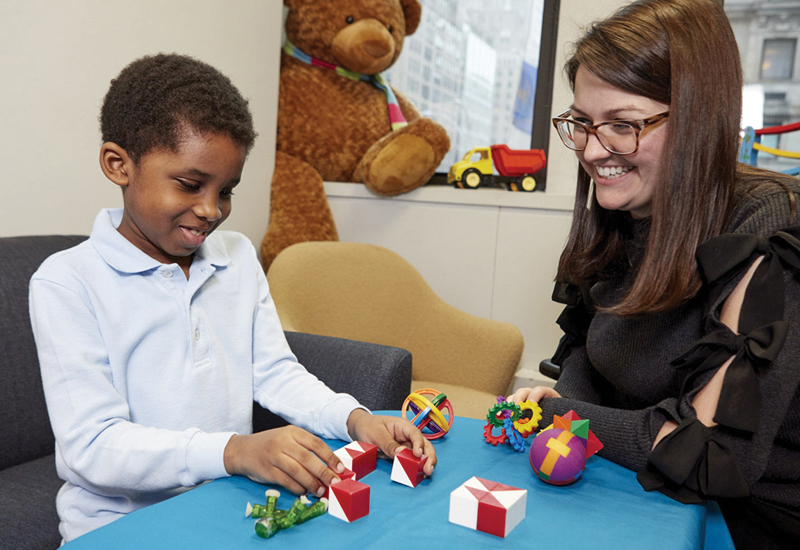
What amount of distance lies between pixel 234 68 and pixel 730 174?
1.81 metres

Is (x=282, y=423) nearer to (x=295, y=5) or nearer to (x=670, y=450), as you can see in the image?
(x=670, y=450)

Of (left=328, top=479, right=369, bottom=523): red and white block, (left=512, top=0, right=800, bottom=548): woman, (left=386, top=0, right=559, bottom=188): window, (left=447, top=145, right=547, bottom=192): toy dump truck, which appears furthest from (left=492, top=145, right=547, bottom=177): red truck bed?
(left=328, top=479, right=369, bottom=523): red and white block

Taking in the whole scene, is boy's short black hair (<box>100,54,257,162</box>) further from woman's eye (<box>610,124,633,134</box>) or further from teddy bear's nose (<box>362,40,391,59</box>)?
teddy bear's nose (<box>362,40,391,59</box>)

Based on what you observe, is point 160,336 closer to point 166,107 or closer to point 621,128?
point 166,107

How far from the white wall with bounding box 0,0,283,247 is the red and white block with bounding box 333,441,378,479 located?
1.23m

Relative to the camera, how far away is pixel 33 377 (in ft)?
4.66

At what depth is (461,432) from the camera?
3.43ft

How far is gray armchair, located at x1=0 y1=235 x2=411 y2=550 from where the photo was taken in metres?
1.37

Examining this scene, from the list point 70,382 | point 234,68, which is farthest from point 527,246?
point 70,382

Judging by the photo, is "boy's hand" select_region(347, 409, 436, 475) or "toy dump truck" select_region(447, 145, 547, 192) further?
"toy dump truck" select_region(447, 145, 547, 192)

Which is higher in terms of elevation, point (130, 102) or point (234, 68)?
point (234, 68)

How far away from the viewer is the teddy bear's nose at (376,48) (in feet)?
7.99

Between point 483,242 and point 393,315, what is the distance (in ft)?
1.52

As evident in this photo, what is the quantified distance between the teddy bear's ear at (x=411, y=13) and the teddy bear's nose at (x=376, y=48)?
0.25 metres
